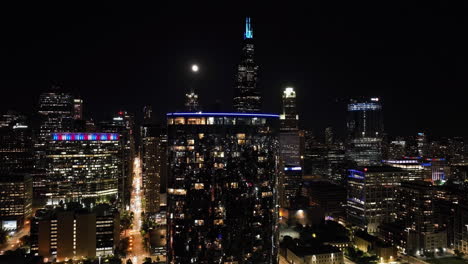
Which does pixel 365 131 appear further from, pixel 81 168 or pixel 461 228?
pixel 81 168

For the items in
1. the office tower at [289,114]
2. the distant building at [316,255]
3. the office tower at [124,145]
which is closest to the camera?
the distant building at [316,255]

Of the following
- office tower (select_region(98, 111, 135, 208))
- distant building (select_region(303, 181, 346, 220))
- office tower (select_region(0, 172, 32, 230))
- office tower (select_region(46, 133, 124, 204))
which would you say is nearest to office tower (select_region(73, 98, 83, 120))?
office tower (select_region(98, 111, 135, 208))

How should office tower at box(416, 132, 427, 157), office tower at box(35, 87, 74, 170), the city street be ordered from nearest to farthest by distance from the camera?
the city street < office tower at box(35, 87, 74, 170) < office tower at box(416, 132, 427, 157)

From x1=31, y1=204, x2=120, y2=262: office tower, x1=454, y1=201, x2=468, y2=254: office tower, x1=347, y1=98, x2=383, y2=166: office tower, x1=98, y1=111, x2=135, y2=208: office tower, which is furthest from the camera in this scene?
x1=347, y1=98, x2=383, y2=166: office tower

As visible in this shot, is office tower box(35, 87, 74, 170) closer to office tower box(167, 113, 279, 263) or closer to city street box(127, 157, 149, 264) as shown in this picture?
city street box(127, 157, 149, 264)

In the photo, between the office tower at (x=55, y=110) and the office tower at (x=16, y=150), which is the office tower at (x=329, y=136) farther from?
the office tower at (x=16, y=150)

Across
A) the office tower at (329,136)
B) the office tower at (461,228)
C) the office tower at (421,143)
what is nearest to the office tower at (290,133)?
the office tower at (329,136)
